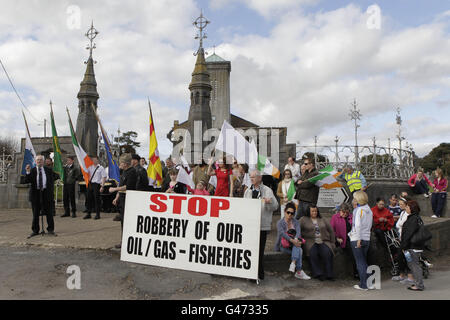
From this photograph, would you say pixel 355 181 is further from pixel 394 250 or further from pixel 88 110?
pixel 88 110

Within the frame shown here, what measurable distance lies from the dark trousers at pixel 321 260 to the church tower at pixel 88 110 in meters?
12.4

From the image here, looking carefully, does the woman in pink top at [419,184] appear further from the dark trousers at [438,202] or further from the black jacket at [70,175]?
the black jacket at [70,175]

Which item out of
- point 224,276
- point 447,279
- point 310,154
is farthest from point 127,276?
point 310,154

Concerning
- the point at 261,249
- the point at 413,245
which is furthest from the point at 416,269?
the point at 261,249

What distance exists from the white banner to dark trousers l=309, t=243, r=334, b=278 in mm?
1516

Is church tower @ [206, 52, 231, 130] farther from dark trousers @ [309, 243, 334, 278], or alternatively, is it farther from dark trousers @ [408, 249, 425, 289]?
dark trousers @ [408, 249, 425, 289]

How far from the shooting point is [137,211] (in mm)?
5902

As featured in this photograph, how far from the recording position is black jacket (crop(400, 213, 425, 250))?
5.72 meters

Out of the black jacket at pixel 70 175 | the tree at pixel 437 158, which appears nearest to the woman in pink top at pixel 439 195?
the black jacket at pixel 70 175

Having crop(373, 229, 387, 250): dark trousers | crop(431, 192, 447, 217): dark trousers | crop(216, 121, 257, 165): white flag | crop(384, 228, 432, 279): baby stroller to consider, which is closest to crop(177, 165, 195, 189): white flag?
crop(216, 121, 257, 165): white flag

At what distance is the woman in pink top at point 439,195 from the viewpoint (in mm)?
11164

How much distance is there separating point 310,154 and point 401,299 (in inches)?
310

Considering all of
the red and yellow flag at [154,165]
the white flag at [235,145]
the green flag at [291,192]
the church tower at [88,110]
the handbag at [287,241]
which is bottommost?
the handbag at [287,241]

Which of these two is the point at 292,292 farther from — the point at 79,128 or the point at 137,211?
the point at 79,128
